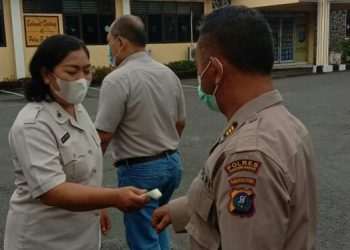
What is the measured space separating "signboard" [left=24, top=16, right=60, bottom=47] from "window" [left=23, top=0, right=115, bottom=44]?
11.7 inches

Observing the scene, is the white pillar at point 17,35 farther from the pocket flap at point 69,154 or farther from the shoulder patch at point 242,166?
the shoulder patch at point 242,166

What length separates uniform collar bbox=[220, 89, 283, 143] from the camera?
1.55 meters

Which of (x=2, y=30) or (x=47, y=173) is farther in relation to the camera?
(x=2, y=30)

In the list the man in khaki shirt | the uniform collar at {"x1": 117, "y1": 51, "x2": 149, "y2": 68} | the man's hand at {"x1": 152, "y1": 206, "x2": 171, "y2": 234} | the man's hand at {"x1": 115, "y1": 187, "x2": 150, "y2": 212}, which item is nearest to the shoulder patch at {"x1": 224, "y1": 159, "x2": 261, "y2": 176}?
the man in khaki shirt

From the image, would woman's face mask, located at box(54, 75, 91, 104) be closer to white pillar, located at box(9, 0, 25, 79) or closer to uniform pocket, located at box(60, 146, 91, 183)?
uniform pocket, located at box(60, 146, 91, 183)

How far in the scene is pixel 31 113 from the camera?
2.21 meters

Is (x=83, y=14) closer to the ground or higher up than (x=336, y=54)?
higher up

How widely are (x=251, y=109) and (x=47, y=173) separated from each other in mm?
963

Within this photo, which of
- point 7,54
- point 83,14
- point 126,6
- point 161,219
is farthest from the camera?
point 126,6

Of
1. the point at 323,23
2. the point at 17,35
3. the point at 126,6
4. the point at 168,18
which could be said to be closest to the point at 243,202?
the point at 17,35

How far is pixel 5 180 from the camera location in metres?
6.16

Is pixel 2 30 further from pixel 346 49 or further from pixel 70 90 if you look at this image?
pixel 70 90

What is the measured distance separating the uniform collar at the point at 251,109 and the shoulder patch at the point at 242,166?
165mm

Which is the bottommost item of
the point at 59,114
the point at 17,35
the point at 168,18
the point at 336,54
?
the point at 336,54
